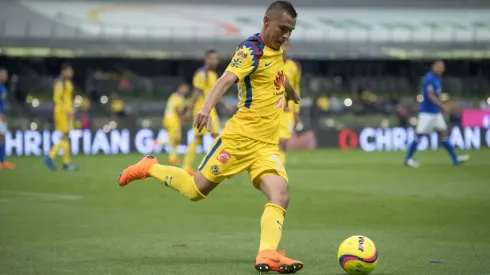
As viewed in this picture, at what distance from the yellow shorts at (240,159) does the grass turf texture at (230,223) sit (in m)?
0.84

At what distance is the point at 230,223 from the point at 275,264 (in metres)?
4.18

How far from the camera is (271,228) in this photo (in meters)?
8.87

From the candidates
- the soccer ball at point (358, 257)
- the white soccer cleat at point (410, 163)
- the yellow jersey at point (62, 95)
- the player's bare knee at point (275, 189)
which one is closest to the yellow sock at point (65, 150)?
the yellow jersey at point (62, 95)

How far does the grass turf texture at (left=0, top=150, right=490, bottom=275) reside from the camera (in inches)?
374

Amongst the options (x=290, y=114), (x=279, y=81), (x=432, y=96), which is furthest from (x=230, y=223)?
(x=432, y=96)

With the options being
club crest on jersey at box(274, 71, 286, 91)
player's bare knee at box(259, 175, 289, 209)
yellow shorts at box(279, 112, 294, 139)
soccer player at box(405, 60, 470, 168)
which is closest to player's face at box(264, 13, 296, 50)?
club crest on jersey at box(274, 71, 286, 91)

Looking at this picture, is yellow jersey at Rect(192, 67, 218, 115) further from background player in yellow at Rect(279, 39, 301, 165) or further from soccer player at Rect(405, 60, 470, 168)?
soccer player at Rect(405, 60, 470, 168)

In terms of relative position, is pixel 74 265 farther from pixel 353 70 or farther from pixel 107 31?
pixel 353 70

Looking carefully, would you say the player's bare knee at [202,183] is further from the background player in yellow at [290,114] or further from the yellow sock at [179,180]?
the background player in yellow at [290,114]

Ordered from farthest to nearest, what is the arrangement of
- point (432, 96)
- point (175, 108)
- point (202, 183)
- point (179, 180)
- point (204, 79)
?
point (175, 108) → point (432, 96) → point (204, 79) → point (179, 180) → point (202, 183)

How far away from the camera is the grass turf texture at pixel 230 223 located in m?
9.51

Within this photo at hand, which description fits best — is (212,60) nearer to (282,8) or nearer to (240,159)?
(240,159)

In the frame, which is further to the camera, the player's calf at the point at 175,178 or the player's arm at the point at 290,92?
the player's arm at the point at 290,92

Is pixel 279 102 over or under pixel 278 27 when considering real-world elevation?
under
